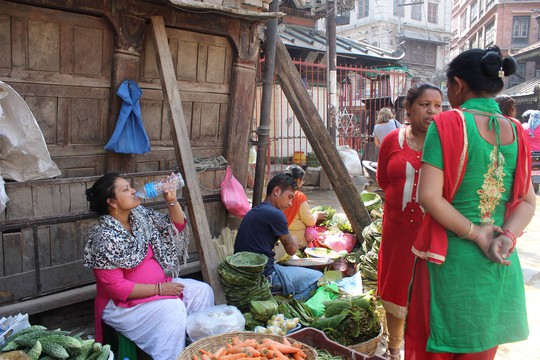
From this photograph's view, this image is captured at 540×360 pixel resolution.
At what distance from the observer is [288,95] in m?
5.41

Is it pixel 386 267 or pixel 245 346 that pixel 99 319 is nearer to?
pixel 245 346

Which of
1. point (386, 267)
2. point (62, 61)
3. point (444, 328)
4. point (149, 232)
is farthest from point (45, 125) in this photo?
point (444, 328)

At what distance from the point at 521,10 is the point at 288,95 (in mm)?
34594

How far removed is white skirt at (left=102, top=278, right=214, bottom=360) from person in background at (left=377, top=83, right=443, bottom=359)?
1408 millimetres

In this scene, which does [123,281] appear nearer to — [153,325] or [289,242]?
[153,325]

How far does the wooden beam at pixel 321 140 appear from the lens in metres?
5.34

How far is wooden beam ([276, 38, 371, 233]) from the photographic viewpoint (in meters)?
5.34

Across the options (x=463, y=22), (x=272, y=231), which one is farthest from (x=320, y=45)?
(x=463, y=22)

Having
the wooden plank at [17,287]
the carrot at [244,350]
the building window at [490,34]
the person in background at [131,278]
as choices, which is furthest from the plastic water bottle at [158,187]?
the building window at [490,34]

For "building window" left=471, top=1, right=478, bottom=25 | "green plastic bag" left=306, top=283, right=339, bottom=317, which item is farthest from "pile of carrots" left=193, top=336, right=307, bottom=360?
"building window" left=471, top=1, right=478, bottom=25

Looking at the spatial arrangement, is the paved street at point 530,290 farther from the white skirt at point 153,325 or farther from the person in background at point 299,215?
the white skirt at point 153,325

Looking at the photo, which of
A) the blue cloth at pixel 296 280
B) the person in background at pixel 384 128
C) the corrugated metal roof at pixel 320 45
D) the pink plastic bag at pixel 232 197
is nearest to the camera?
the blue cloth at pixel 296 280

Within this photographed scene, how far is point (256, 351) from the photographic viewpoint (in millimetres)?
2723

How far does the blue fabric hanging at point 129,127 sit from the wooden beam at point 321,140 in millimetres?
1837
